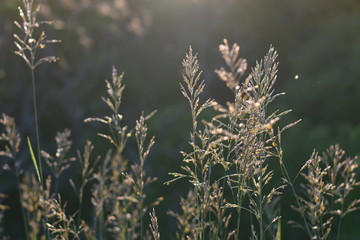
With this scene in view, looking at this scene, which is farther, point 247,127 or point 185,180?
point 185,180

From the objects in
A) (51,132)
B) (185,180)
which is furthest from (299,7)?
(51,132)

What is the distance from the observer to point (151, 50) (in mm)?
10680

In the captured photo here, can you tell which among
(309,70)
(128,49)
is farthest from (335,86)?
(128,49)

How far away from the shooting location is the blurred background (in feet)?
30.0

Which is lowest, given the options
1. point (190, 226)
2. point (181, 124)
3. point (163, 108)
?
point (190, 226)

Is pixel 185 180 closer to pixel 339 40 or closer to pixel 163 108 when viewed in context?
pixel 163 108

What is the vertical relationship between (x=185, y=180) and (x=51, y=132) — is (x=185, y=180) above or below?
below

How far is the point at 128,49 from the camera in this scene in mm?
10570

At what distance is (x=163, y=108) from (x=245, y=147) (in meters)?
8.46

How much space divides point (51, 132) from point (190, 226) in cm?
921

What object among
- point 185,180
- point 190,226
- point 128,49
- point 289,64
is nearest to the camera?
point 190,226

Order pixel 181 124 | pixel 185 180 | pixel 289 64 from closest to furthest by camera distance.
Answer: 1. pixel 185 180
2. pixel 181 124
3. pixel 289 64

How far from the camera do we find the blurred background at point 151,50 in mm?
9133

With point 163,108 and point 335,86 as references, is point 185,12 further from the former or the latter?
point 335,86
